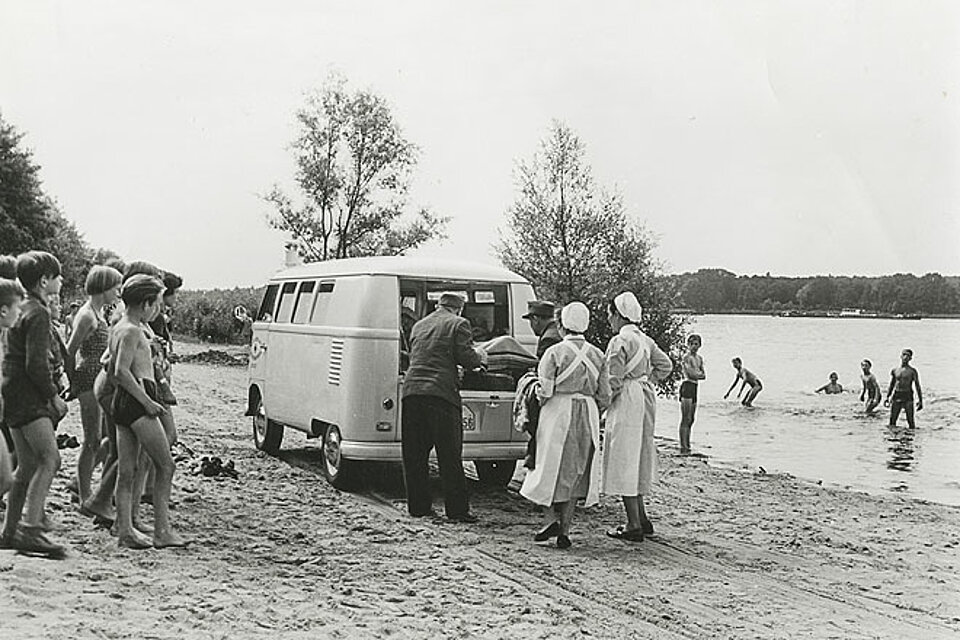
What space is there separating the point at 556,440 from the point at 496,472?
3.40 metres

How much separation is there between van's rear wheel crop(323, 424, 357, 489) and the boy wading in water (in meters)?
3.09

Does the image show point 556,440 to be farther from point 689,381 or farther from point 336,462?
point 689,381

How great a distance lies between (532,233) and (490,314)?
2621 centimetres

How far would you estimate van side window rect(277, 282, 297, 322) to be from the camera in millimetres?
12165

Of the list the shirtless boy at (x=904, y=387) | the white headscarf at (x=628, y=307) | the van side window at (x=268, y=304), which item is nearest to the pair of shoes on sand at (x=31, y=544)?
the white headscarf at (x=628, y=307)

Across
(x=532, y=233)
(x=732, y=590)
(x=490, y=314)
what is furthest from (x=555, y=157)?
(x=732, y=590)

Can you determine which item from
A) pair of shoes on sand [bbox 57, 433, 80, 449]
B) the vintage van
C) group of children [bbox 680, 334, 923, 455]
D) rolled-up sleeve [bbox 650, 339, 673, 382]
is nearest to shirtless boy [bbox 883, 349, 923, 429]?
group of children [bbox 680, 334, 923, 455]

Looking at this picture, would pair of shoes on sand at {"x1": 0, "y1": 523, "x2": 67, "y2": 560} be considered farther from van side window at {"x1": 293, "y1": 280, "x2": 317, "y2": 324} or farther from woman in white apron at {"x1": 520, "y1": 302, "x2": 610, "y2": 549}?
van side window at {"x1": 293, "y1": 280, "x2": 317, "y2": 324}

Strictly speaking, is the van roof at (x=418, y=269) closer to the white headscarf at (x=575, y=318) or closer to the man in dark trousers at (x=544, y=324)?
the man in dark trousers at (x=544, y=324)

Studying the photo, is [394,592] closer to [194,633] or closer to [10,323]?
[194,633]

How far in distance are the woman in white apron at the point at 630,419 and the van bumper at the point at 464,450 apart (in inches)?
59.7

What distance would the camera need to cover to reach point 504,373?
1028cm

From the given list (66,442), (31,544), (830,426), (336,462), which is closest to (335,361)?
(336,462)

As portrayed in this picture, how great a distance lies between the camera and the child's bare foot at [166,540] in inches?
289
